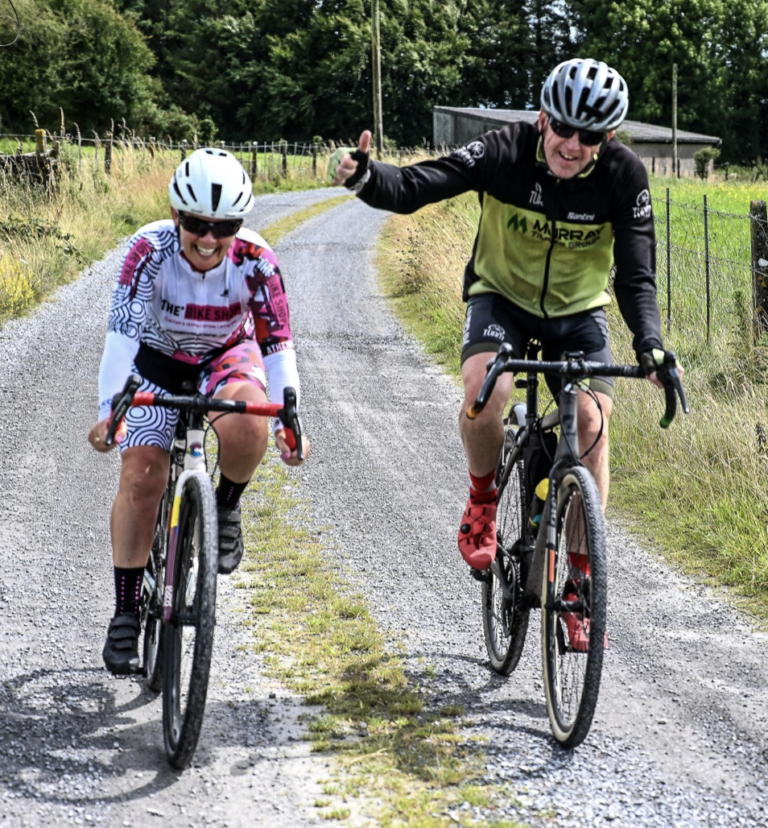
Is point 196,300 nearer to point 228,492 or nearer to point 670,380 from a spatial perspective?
point 228,492

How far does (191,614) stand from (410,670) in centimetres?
125

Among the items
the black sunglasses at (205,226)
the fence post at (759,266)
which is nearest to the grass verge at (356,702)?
the black sunglasses at (205,226)

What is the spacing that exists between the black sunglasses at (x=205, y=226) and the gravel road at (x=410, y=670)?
5.51 ft

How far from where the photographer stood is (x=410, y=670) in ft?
14.6

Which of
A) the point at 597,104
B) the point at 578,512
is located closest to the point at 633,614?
the point at 578,512

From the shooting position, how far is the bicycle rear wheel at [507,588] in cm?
426

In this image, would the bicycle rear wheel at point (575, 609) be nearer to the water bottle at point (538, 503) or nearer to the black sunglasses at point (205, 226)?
the water bottle at point (538, 503)

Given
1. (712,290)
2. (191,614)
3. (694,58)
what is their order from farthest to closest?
(694,58) → (712,290) → (191,614)

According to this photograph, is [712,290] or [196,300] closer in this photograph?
[196,300]

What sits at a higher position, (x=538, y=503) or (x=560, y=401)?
(x=560, y=401)

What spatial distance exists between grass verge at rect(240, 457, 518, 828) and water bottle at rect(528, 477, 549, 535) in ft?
2.39

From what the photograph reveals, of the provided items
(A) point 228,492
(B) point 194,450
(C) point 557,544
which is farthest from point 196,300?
(C) point 557,544

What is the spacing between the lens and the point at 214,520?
3404 mm

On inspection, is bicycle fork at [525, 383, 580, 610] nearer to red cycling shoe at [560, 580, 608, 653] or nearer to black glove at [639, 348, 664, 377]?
red cycling shoe at [560, 580, 608, 653]
